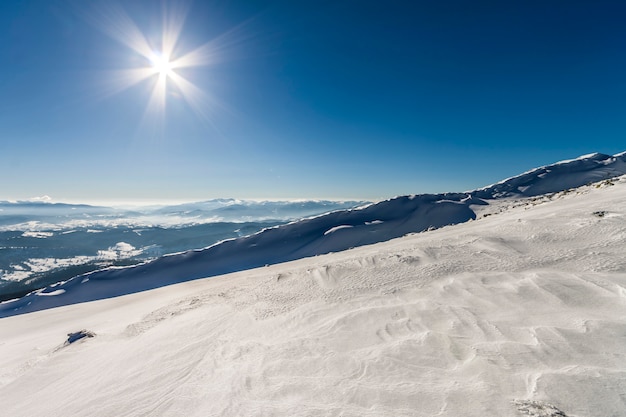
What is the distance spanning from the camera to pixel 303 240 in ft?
91.6

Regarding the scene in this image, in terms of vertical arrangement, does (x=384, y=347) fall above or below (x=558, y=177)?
below

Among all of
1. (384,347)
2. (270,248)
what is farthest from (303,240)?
(384,347)

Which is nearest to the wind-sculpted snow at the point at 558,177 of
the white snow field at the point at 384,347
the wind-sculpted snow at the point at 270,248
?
the wind-sculpted snow at the point at 270,248

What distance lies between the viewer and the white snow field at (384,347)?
8.43 ft

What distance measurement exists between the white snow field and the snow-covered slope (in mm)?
17541

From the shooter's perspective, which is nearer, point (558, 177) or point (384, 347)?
point (384, 347)

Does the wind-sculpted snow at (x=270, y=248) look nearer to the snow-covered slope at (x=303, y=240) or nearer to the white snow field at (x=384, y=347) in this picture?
the snow-covered slope at (x=303, y=240)

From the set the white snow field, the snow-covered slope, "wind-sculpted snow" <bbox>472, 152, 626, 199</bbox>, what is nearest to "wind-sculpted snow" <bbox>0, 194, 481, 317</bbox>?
the snow-covered slope

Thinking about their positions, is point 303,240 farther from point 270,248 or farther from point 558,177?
point 558,177

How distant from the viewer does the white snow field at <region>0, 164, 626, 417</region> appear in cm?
257

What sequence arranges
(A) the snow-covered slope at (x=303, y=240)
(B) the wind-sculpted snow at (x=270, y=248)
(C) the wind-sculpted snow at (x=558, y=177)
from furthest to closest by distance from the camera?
(C) the wind-sculpted snow at (x=558, y=177)
(A) the snow-covered slope at (x=303, y=240)
(B) the wind-sculpted snow at (x=270, y=248)

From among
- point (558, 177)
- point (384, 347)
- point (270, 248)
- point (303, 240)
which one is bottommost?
point (384, 347)

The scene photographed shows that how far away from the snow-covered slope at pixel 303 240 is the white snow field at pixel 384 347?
1754 centimetres

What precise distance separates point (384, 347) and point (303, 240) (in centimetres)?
2458
